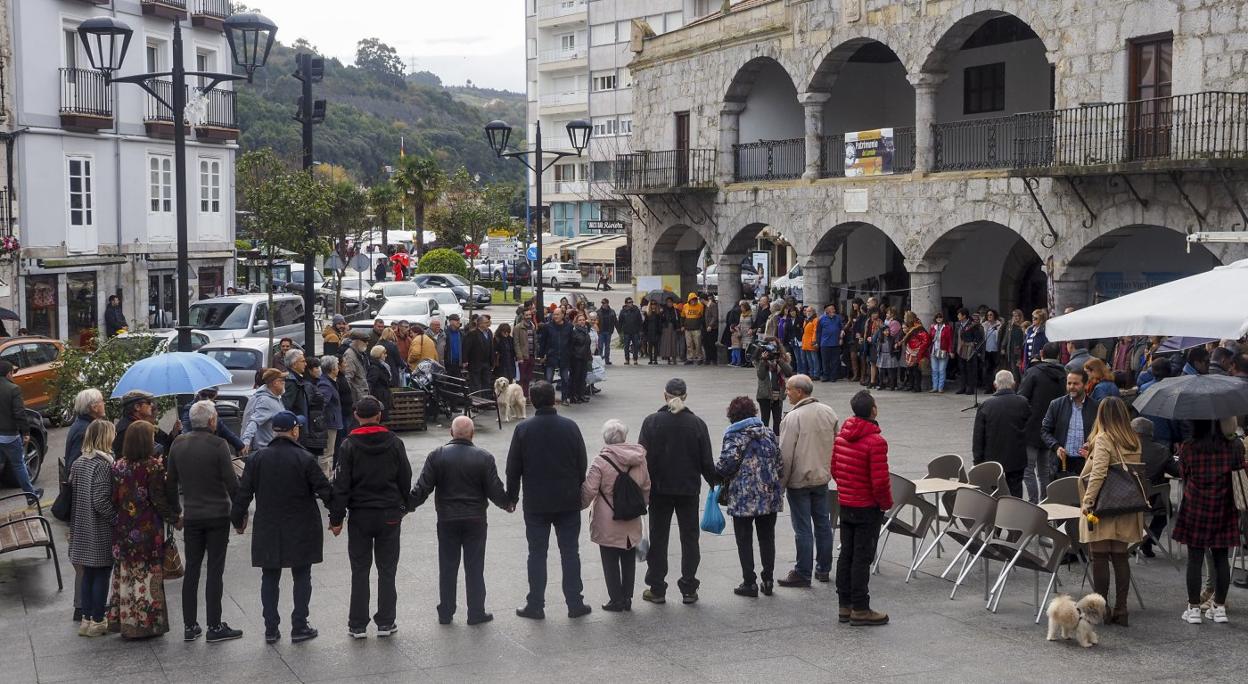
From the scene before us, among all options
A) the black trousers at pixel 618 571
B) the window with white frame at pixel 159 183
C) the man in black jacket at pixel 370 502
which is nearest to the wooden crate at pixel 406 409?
the black trousers at pixel 618 571

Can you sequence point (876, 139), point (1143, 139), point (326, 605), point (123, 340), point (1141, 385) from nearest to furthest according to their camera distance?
point (326, 605), point (1141, 385), point (123, 340), point (1143, 139), point (876, 139)

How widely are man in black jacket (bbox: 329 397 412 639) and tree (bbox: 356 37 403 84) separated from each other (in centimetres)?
16721

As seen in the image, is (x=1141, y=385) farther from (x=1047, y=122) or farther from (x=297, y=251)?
(x=297, y=251)

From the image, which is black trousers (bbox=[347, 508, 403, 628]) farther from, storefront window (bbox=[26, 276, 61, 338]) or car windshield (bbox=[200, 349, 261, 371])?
storefront window (bbox=[26, 276, 61, 338])

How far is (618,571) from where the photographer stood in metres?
10.1

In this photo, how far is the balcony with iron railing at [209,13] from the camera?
119 feet

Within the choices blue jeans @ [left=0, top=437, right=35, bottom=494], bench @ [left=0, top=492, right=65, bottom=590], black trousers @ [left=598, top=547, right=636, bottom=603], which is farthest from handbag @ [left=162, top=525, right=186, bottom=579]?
blue jeans @ [left=0, top=437, right=35, bottom=494]

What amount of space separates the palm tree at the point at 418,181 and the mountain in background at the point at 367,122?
6427 mm

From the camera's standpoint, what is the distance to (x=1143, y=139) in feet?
70.4

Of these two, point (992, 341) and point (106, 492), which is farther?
point (992, 341)

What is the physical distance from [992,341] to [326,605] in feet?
52.6

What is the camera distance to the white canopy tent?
35.6 feet

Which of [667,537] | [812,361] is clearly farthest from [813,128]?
[667,537]

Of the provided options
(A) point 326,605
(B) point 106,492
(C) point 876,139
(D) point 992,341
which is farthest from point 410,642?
(C) point 876,139
